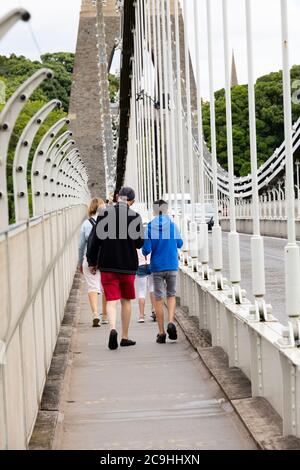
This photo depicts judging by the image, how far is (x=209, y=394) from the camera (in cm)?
703

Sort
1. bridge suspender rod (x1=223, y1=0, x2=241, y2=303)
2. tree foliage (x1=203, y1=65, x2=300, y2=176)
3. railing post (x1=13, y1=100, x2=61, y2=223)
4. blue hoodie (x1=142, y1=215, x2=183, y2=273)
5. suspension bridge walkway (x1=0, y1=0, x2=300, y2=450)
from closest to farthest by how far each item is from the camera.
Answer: suspension bridge walkway (x1=0, y1=0, x2=300, y2=450) < railing post (x1=13, y1=100, x2=61, y2=223) < bridge suspender rod (x1=223, y1=0, x2=241, y2=303) < blue hoodie (x1=142, y1=215, x2=183, y2=273) < tree foliage (x1=203, y1=65, x2=300, y2=176)

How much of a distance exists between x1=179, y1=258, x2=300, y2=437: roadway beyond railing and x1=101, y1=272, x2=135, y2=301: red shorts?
0.64 meters

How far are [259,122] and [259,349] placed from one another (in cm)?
4916

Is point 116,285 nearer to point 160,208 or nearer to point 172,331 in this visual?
point 172,331

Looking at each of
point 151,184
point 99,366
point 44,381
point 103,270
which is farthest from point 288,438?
point 151,184

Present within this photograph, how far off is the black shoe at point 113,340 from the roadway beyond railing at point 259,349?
2.55 ft

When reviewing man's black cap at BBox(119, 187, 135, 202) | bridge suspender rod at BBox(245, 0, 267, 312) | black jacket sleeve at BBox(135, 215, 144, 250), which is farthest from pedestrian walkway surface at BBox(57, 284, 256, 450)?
man's black cap at BBox(119, 187, 135, 202)

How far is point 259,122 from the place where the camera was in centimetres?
5469

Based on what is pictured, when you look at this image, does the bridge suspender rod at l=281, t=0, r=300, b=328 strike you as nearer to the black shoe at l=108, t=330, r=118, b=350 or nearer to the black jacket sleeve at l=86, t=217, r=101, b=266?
the black shoe at l=108, t=330, r=118, b=350

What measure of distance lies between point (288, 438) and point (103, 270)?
15.4 ft

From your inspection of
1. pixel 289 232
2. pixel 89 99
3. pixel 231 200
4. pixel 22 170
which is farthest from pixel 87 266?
pixel 89 99

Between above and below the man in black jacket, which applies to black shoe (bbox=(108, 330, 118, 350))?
below

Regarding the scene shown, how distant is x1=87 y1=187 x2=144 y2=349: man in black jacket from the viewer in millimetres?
9477

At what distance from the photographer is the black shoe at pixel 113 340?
9523 millimetres
